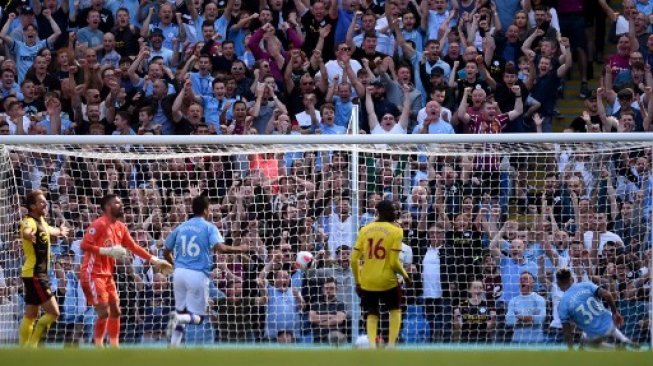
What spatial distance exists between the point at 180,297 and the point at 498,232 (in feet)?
10.2

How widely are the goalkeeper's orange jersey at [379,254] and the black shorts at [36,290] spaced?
2876 mm

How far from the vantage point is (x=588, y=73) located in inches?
682

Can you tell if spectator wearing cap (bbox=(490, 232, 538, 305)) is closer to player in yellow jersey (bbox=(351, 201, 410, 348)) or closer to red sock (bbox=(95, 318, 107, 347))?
player in yellow jersey (bbox=(351, 201, 410, 348))

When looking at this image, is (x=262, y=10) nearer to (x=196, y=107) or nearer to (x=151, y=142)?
(x=196, y=107)

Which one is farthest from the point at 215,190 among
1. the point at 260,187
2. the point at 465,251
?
the point at 465,251

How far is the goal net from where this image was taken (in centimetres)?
1371

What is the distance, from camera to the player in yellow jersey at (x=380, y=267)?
13102 mm

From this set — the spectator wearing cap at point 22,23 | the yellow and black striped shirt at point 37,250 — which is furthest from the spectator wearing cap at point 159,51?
the yellow and black striped shirt at point 37,250

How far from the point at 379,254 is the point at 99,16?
6.22 m

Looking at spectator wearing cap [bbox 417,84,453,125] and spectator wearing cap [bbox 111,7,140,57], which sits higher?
spectator wearing cap [bbox 111,7,140,57]

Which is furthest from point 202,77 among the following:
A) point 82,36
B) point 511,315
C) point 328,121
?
point 511,315

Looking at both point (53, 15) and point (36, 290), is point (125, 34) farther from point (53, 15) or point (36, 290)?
point (36, 290)

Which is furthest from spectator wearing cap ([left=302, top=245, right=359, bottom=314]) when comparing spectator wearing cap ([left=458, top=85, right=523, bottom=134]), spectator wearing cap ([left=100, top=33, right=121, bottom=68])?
spectator wearing cap ([left=100, top=33, right=121, bottom=68])

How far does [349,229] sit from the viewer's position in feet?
45.8
